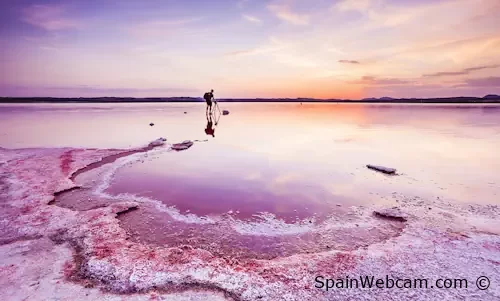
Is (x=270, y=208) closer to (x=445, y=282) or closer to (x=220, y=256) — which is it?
(x=220, y=256)

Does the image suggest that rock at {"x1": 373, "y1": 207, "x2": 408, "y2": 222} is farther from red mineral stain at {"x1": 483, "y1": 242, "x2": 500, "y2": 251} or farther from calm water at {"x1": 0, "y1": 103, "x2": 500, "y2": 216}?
red mineral stain at {"x1": 483, "y1": 242, "x2": 500, "y2": 251}

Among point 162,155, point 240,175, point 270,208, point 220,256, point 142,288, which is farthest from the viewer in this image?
point 162,155

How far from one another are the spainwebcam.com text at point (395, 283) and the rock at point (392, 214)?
2.68m

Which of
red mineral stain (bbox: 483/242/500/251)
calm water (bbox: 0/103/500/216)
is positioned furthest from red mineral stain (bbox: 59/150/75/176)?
red mineral stain (bbox: 483/242/500/251)

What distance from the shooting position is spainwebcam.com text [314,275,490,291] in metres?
4.93

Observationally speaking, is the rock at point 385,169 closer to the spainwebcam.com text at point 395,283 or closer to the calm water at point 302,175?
the calm water at point 302,175

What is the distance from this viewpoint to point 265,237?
6.82m

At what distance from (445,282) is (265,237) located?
366 centimetres

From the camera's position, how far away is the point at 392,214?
26.0 ft

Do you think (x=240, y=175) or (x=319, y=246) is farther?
(x=240, y=175)

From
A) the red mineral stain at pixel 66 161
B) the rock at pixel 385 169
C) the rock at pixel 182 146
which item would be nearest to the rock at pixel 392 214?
the rock at pixel 385 169

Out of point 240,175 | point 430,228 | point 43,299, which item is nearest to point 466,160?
point 430,228

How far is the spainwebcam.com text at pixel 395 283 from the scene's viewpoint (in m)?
4.93

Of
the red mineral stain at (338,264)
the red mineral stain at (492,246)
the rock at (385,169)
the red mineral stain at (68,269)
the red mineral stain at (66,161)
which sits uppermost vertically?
the rock at (385,169)
